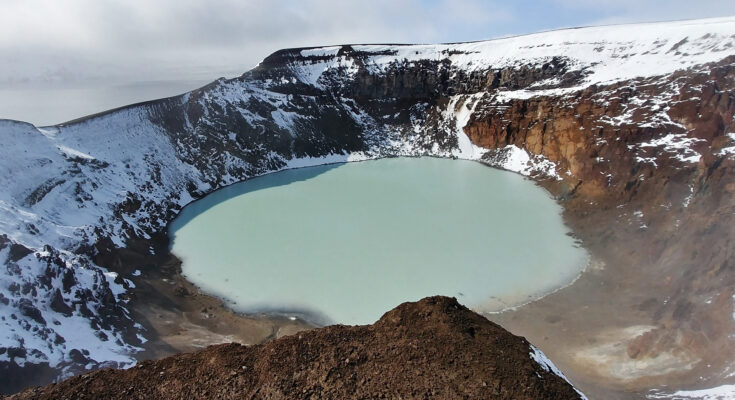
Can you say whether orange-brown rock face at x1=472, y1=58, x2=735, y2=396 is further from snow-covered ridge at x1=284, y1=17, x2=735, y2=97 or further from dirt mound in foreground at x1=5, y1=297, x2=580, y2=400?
dirt mound in foreground at x1=5, y1=297, x2=580, y2=400

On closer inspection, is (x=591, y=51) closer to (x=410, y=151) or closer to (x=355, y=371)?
(x=410, y=151)

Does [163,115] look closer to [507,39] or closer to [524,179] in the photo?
[524,179]

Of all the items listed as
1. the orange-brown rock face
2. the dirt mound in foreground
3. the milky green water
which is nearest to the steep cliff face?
the orange-brown rock face

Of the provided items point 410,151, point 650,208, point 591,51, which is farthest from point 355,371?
point 591,51

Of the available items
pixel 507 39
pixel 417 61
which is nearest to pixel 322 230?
pixel 417 61

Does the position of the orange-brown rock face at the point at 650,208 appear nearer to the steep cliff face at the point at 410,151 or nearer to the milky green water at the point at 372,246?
the steep cliff face at the point at 410,151

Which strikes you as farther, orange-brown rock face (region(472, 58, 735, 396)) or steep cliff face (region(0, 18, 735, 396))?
steep cliff face (region(0, 18, 735, 396))
